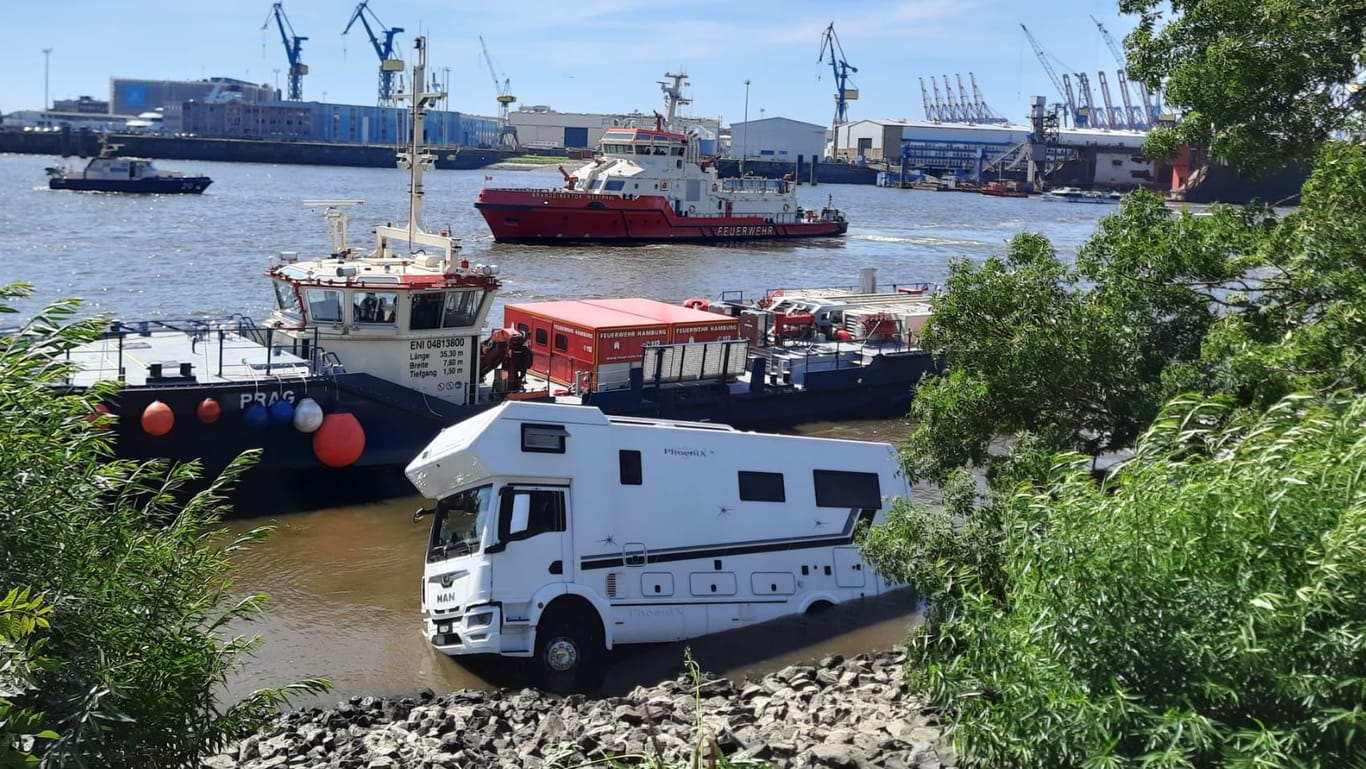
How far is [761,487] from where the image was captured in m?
14.8

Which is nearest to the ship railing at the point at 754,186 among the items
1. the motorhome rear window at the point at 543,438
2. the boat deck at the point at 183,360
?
the boat deck at the point at 183,360

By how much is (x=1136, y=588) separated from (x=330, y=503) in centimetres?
1623

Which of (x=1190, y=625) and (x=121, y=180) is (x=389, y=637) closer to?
(x=1190, y=625)

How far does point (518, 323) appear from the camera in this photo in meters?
25.9

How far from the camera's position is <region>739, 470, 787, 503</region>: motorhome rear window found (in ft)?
48.0

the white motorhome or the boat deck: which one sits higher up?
the boat deck

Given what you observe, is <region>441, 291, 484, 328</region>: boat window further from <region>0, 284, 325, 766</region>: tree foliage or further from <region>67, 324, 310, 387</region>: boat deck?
<region>0, 284, 325, 766</region>: tree foliage

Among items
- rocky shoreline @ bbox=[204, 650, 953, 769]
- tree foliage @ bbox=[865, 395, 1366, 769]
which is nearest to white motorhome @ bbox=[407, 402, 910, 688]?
rocky shoreline @ bbox=[204, 650, 953, 769]

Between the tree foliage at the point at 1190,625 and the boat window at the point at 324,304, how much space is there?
15506mm

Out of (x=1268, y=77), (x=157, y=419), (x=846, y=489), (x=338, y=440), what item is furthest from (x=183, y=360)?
(x=1268, y=77)

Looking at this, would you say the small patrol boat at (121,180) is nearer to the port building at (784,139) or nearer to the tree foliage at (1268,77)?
the tree foliage at (1268,77)

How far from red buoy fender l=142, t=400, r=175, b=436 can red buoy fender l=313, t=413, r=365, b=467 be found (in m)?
2.37

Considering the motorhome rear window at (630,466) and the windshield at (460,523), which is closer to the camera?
the windshield at (460,523)

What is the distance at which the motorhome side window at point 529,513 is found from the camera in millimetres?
13188
